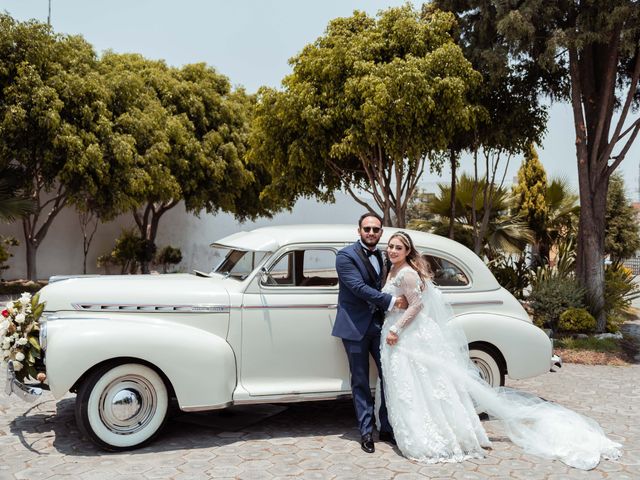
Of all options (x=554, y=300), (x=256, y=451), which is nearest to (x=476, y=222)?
(x=554, y=300)

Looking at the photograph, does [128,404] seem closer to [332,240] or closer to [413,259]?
[332,240]

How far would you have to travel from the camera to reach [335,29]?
12.6 metres

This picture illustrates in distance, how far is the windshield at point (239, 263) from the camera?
5.37 metres

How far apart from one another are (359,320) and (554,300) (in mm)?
6531

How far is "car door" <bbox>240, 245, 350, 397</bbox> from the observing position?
504 centimetres

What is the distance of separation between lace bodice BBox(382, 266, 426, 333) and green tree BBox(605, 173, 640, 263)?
20.7 m

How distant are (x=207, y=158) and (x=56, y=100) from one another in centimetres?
566

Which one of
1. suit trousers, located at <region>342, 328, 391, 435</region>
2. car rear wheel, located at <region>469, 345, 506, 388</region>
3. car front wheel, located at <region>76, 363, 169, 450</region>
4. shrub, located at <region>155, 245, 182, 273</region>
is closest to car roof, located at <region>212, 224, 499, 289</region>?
car rear wheel, located at <region>469, 345, 506, 388</region>

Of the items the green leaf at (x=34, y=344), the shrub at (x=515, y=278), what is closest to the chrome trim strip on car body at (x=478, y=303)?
the green leaf at (x=34, y=344)

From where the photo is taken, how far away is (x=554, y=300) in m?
10.3

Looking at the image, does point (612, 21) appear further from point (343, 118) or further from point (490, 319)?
point (490, 319)

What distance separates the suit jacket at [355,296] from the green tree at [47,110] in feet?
40.7

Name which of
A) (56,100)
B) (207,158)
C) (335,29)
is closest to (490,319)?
(335,29)

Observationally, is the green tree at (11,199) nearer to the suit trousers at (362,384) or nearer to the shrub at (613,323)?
the suit trousers at (362,384)
